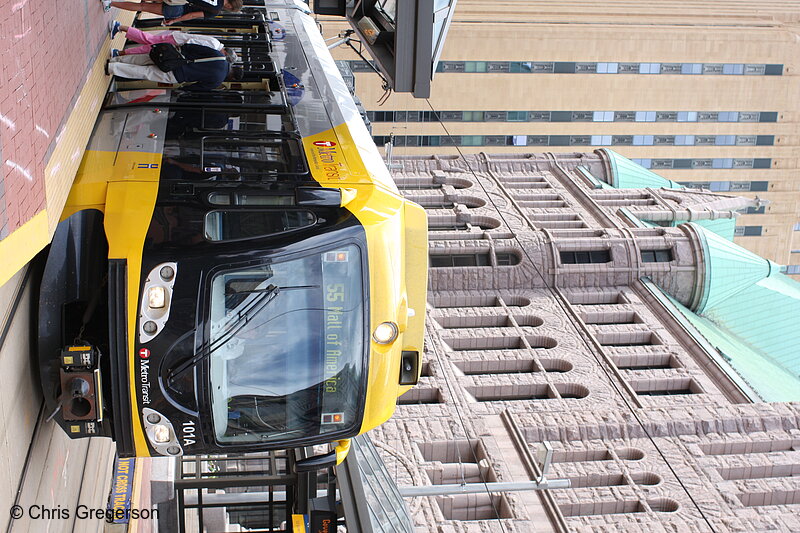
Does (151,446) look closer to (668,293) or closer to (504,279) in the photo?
(504,279)

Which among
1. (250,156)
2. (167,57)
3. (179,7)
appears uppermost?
(179,7)

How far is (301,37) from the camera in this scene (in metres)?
16.3

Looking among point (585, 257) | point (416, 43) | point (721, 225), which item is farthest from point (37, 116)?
point (721, 225)

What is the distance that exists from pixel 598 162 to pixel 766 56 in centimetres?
2672

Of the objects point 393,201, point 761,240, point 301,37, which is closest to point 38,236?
point 393,201

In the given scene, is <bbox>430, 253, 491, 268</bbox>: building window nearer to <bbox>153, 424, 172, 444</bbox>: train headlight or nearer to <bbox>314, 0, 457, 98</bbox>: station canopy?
<bbox>314, 0, 457, 98</bbox>: station canopy

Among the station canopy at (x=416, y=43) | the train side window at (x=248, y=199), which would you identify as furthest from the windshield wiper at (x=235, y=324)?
the station canopy at (x=416, y=43)

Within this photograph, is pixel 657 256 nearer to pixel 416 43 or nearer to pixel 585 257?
pixel 585 257

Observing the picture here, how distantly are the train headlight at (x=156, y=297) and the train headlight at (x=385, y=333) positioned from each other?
1.93 m

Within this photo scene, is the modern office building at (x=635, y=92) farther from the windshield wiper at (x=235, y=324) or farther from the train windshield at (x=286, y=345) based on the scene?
the windshield wiper at (x=235, y=324)

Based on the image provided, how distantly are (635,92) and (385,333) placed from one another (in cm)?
6570

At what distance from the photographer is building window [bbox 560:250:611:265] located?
4153cm

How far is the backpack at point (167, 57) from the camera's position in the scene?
1069 centimetres

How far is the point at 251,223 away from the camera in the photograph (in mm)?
8102
